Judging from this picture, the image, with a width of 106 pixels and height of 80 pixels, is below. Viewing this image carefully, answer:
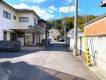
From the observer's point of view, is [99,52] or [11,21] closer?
[99,52]

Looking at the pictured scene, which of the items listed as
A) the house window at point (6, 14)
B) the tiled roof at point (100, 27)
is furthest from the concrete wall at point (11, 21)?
the tiled roof at point (100, 27)

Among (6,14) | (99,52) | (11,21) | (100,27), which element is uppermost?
(6,14)

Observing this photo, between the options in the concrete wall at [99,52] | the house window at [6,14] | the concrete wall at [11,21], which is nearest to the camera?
the concrete wall at [99,52]

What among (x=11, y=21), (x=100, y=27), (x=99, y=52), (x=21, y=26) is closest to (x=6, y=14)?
(x=11, y=21)

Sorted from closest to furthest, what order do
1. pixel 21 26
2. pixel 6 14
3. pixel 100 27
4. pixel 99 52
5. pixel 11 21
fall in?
pixel 99 52
pixel 100 27
pixel 6 14
pixel 11 21
pixel 21 26

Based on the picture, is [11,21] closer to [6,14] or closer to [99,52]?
[6,14]

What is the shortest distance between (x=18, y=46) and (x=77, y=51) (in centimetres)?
811

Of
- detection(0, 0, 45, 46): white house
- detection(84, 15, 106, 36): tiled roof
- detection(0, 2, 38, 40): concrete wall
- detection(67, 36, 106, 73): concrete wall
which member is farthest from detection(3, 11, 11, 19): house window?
detection(67, 36, 106, 73): concrete wall

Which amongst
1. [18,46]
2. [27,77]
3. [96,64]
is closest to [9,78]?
[27,77]

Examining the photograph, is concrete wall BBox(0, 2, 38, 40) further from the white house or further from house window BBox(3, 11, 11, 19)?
house window BBox(3, 11, 11, 19)

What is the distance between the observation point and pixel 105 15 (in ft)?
42.6

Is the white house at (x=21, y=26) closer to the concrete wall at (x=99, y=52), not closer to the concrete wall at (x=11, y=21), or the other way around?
the concrete wall at (x=11, y=21)

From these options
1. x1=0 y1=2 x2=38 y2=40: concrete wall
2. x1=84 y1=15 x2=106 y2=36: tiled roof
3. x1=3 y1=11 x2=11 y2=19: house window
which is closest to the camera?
x1=84 y1=15 x2=106 y2=36: tiled roof

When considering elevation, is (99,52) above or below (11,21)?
below
